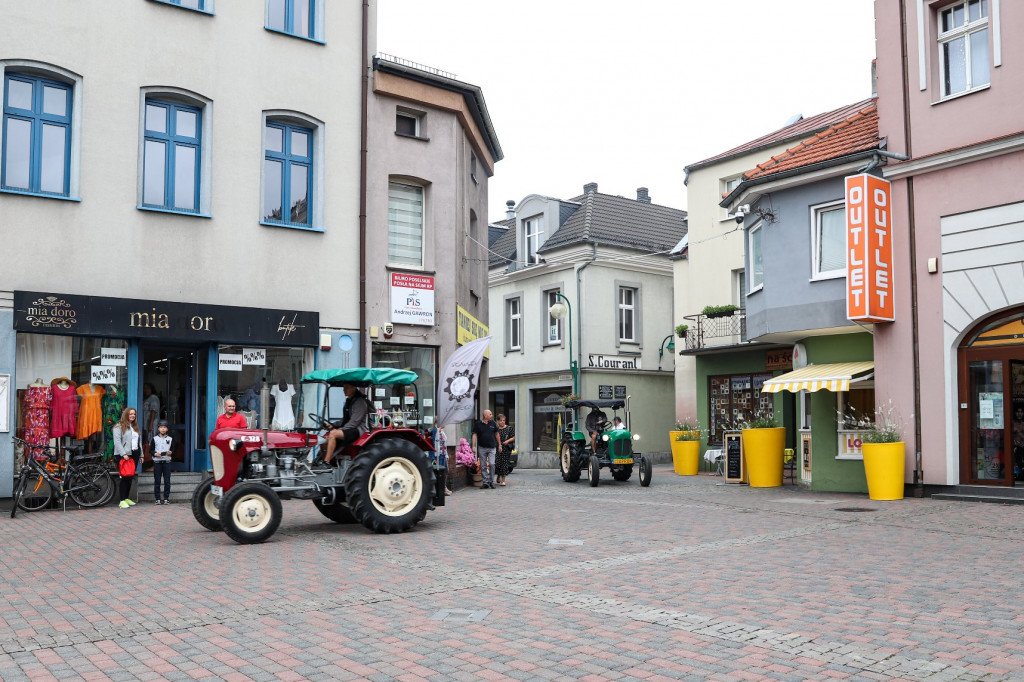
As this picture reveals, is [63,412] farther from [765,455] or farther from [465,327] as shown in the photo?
[765,455]

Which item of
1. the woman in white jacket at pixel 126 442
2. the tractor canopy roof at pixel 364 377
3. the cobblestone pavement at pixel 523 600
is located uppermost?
the tractor canopy roof at pixel 364 377

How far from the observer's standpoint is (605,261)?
3369cm

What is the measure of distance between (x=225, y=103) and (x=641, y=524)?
412 inches

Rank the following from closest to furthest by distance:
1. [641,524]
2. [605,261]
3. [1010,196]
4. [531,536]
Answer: [531,536], [641,524], [1010,196], [605,261]

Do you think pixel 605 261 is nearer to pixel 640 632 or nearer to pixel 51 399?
pixel 51 399

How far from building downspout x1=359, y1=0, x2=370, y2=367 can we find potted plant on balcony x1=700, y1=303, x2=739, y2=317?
41.2 ft

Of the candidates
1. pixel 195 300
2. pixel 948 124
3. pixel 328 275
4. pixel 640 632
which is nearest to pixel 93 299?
pixel 195 300

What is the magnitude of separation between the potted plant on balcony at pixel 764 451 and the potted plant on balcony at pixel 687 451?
595 cm

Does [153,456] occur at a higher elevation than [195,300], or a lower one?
lower

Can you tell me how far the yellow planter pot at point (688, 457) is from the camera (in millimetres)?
25625

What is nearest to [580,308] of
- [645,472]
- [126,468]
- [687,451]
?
[687,451]

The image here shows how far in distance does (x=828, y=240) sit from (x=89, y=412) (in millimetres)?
13091

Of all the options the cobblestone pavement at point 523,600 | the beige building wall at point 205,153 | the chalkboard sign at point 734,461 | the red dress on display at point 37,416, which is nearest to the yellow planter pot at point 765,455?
the chalkboard sign at point 734,461

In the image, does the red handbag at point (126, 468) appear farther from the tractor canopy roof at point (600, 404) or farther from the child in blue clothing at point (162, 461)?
the tractor canopy roof at point (600, 404)
